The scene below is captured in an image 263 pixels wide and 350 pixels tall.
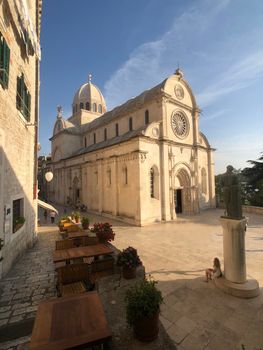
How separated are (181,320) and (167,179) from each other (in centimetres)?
1623

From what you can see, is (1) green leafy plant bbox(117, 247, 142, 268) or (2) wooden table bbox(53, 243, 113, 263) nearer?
(1) green leafy plant bbox(117, 247, 142, 268)

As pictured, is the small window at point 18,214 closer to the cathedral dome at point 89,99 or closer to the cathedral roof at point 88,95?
the cathedral dome at point 89,99

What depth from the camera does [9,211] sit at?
7875mm

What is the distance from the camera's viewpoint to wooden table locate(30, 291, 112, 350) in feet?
8.96

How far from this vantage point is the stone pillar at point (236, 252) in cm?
686

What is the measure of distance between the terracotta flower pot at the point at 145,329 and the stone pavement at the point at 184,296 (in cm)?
156

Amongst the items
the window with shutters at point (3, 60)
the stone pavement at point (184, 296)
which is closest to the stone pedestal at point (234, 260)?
the stone pavement at point (184, 296)

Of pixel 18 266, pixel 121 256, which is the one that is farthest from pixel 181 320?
pixel 18 266

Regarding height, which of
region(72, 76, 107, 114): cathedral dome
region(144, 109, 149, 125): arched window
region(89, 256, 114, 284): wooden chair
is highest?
region(72, 76, 107, 114): cathedral dome

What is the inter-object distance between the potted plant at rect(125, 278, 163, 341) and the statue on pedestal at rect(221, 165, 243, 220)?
4.73m

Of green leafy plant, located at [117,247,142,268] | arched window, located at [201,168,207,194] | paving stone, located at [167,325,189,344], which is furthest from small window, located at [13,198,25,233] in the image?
arched window, located at [201,168,207,194]

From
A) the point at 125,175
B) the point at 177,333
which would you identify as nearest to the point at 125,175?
the point at 125,175

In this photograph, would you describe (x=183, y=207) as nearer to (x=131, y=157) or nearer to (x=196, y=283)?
(x=131, y=157)

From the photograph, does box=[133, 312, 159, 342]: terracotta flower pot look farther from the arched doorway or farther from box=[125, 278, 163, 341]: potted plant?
the arched doorway
